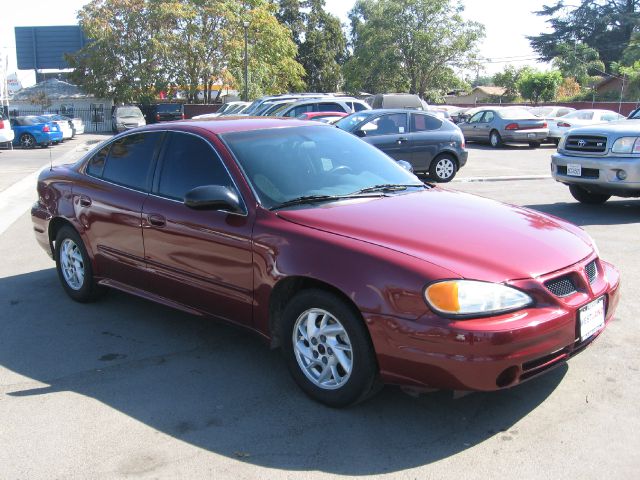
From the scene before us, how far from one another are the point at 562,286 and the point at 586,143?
6.92 meters

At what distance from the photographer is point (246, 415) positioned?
3.78 meters

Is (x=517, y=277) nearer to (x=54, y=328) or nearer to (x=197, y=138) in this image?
(x=197, y=138)

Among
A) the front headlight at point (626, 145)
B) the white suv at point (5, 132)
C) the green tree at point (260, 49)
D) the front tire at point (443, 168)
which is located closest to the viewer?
the front headlight at point (626, 145)

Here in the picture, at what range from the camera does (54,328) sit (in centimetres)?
527

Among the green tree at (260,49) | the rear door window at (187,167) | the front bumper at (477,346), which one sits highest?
the green tree at (260,49)

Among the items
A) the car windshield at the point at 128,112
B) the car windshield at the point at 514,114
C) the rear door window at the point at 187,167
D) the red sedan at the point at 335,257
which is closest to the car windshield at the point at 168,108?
the car windshield at the point at 128,112

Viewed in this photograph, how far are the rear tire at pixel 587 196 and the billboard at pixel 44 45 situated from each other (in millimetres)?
60859

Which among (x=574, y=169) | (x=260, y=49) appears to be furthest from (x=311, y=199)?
(x=260, y=49)

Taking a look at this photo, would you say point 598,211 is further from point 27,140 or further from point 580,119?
point 27,140

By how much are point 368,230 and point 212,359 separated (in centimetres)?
160

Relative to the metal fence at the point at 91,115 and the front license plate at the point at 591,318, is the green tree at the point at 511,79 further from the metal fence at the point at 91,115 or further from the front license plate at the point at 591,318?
the front license plate at the point at 591,318

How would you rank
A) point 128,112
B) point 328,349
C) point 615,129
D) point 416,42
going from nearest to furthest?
point 328,349
point 615,129
point 128,112
point 416,42

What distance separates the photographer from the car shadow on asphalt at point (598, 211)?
9.15m

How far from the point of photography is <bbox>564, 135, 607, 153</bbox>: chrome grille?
31.3ft
